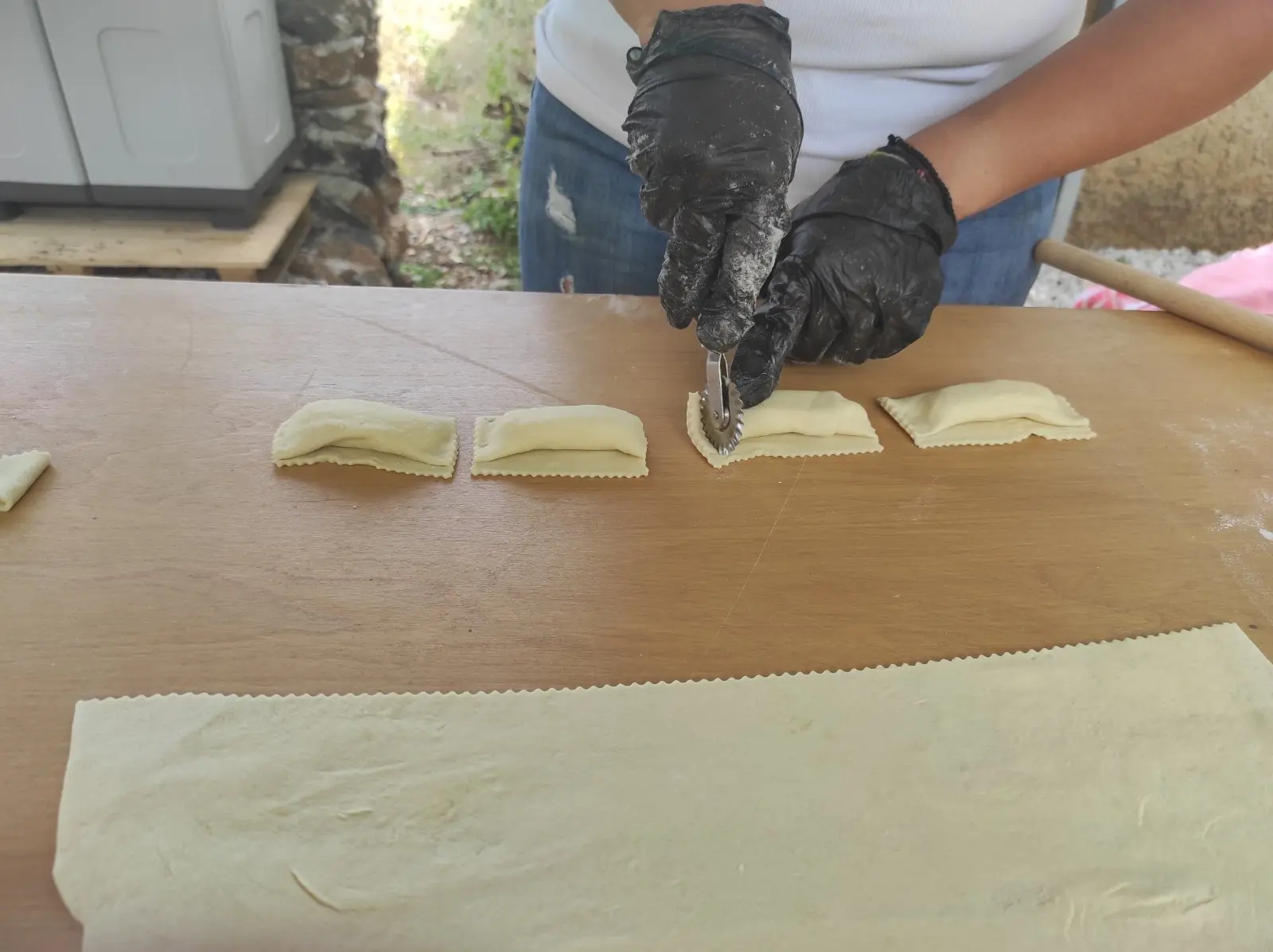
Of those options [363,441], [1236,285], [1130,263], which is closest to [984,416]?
[363,441]

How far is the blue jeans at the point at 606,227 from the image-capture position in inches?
57.9

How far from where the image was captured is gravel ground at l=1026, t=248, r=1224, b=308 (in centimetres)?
306

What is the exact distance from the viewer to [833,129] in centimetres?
139

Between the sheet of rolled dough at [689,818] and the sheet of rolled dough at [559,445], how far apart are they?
0.36 metres

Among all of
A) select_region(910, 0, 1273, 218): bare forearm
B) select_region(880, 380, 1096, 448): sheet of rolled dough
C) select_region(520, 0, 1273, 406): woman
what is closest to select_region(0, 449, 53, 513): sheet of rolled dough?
select_region(520, 0, 1273, 406): woman

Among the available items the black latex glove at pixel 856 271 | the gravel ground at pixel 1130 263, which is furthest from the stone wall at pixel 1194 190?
the black latex glove at pixel 856 271

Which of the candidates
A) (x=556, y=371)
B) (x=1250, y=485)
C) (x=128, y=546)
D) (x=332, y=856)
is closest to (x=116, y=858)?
(x=332, y=856)

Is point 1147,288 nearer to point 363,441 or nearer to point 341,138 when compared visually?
point 363,441

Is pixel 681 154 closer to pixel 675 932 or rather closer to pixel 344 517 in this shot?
pixel 344 517

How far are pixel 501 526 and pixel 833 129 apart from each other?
880 mm

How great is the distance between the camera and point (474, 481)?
1109 mm

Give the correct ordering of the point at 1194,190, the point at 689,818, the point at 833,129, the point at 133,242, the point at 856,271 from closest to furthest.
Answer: the point at 689,818 → the point at 856,271 → the point at 833,129 → the point at 133,242 → the point at 1194,190

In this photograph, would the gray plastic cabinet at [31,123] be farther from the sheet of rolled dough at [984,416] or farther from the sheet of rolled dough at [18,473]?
the sheet of rolled dough at [984,416]

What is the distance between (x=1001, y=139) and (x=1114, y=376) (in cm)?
45
